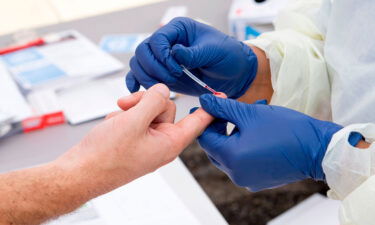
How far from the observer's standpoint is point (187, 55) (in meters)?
0.84

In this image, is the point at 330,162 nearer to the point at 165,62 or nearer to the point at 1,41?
the point at 165,62

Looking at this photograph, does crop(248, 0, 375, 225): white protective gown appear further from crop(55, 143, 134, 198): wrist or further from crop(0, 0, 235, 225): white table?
crop(55, 143, 134, 198): wrist

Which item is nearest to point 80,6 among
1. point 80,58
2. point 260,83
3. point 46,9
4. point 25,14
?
point 46,9

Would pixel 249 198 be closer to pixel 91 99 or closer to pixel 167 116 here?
pixel 91 99

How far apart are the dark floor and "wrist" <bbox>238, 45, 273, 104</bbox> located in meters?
0.89

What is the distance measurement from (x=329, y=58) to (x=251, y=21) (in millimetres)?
493

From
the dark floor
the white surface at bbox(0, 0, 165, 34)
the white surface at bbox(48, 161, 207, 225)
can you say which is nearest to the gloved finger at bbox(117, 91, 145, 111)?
the white surface at bbox(48, 161, 207, 225)

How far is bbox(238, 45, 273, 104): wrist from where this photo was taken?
41.1 inches

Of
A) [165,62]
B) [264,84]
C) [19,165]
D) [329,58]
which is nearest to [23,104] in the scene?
[19,165]

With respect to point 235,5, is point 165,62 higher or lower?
higher

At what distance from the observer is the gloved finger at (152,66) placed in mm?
862

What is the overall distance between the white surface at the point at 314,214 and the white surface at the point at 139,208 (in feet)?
Answer: 1.79

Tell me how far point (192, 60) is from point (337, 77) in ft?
1.09

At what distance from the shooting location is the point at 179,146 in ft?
2.50
